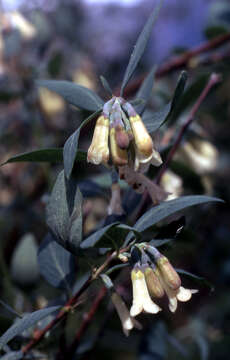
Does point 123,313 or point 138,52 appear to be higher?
point 138,52

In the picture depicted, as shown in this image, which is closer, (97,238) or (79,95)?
(97,238)

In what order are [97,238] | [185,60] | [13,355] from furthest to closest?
1. [185,60]
2. [13,355]
3. [97,238]

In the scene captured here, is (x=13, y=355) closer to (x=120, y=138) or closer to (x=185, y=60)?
(x=120, y=138)

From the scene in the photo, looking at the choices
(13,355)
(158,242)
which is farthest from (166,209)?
(13,355)

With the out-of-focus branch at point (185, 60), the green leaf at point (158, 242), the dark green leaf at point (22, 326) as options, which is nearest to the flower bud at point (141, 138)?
the green leaf at point (158, 242)

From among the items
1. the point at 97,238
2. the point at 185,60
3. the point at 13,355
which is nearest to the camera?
the point at 97,238

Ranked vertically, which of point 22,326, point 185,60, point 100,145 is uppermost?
point 100,145

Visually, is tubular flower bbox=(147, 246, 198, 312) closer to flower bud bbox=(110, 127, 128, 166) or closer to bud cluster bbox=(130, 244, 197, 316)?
bud cluster bbox=(130, 244, 197, 316)
